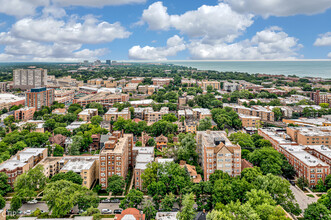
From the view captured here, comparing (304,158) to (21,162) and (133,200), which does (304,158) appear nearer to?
(133,200)

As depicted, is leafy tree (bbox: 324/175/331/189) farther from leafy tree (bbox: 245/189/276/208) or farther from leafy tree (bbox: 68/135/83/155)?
leafy tree (bbox: 68/135/83/155)

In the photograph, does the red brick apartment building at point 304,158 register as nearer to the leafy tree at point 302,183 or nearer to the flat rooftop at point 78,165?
the leafy tree at point 302,183

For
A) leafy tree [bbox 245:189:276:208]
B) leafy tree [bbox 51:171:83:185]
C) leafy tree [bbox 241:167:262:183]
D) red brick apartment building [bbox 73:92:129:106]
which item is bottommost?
leafy tree [bbox 51:171:83:185]

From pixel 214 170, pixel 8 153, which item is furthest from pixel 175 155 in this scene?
pixel 8 153

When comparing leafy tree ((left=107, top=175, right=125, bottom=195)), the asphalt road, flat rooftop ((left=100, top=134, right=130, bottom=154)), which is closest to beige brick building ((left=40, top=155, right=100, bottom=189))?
flat rooftop ((left=100, top=134, right=130, bottom=154))

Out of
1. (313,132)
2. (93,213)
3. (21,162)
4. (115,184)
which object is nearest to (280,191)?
(115,184)

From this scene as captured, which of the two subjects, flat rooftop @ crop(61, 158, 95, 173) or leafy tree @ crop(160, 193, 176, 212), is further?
flat rooftop @ crop(61, 158, 95, 173)

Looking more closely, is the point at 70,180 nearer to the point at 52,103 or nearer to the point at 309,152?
the point at 309,152
